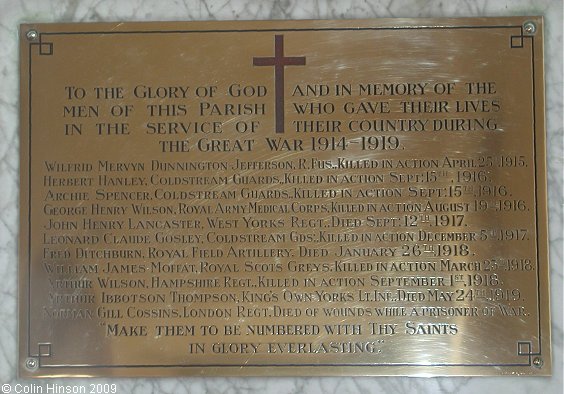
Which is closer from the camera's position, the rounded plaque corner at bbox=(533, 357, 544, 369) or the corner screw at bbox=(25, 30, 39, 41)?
the rounded plaque corner at bbox=(533, 357, 544, 369)

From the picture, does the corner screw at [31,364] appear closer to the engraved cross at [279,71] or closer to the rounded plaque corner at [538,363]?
the engraved cross at [279,71]

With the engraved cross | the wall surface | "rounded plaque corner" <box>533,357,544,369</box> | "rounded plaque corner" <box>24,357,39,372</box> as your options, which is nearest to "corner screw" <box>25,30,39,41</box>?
the wall surface

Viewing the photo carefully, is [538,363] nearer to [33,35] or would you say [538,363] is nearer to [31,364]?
[31,364]

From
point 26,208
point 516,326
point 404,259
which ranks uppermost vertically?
point 26,208

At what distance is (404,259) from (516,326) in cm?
42

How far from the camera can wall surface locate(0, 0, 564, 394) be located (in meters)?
2.35

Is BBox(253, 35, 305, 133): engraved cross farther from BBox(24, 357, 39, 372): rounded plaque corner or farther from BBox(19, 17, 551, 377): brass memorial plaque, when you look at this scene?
BBox(24, 357, 39, 372): rounded plaque corner

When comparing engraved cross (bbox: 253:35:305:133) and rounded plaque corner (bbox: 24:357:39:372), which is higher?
engraved cross (bbox: 253:35:305:133)

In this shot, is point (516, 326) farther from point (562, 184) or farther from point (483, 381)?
point (562, 184)

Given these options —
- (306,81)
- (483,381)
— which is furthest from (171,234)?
(483,381)

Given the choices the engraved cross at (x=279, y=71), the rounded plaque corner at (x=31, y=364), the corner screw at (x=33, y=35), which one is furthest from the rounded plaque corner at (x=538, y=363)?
the corner screw at (x=33, y=35)

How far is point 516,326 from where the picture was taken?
2.31m

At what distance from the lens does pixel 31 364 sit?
2.35 meters

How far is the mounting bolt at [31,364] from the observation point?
2.35 meters
